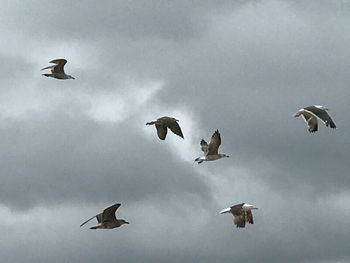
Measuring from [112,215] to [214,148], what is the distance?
32.4ft

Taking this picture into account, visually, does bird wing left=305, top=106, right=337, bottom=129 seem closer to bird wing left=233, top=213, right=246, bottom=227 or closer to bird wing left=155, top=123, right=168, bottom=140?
bird wing left=233, top=213, right=246, bottom=227

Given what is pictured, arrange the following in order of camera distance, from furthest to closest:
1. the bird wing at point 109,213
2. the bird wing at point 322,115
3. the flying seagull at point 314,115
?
the bird wing at point 109,213 < the flying seagull at point 314,115 < the bird wing at point 322,115

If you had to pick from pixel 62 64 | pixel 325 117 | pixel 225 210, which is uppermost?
pixel 62 64

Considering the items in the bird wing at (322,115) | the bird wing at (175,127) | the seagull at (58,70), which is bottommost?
the bird wing at (322,115)

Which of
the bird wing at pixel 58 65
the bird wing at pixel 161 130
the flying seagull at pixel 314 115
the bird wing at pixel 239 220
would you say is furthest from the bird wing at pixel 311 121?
the bird wing at pixel 58 65

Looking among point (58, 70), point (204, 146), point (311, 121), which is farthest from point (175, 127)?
point (58, 70)

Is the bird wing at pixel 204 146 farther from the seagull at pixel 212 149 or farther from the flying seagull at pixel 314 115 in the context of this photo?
the flying seagull at pixel 314 115

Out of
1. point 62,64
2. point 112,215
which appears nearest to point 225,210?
point 112,215

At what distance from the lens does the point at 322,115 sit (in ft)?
233

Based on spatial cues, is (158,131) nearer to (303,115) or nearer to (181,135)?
(181,135)

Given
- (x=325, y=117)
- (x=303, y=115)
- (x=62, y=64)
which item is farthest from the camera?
(x=62, y=64)

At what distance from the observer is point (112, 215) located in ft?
241

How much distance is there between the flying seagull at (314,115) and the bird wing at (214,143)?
253 inches

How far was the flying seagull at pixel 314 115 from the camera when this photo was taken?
2737 inches
